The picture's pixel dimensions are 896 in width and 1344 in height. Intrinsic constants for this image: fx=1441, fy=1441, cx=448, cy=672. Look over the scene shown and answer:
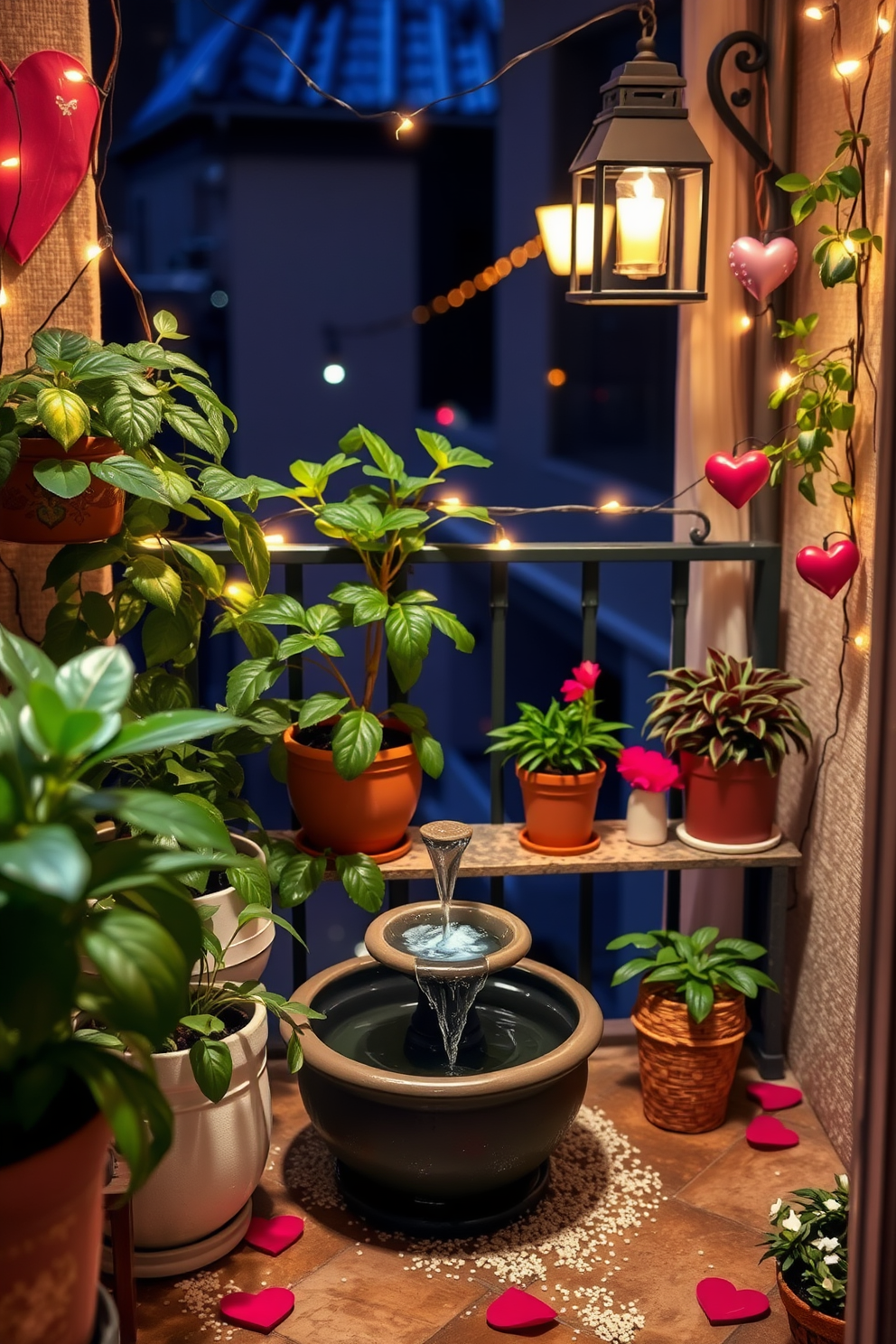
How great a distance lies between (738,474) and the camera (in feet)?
8.46

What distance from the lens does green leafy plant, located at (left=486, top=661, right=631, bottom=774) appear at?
2.62 m

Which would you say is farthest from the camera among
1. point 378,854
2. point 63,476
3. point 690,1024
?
point 378,854

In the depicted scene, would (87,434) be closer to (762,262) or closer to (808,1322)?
(762,262)

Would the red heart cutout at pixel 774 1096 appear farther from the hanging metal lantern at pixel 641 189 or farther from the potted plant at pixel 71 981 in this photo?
the potted plant at pixel 71 981

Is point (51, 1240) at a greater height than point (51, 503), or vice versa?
point (51, 503)

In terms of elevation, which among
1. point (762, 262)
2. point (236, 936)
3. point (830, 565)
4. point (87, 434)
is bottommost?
point (236, 936)

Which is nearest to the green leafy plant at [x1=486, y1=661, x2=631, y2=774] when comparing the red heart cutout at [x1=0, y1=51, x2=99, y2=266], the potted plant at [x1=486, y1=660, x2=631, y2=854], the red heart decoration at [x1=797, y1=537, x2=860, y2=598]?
the potted plant at [x1=486, y1=660, x2=631, y2=854]

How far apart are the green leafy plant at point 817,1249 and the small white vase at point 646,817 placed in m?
0.79

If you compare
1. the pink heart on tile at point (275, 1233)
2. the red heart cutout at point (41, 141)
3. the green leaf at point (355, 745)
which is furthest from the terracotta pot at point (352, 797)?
the red heart cutout at point (41, 141)

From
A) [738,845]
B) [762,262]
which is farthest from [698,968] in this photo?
[762,262]

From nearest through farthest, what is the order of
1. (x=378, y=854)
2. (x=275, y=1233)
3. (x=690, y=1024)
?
(x=275, y=1233) → (x=690, y=1024) → (x=378, y=854)

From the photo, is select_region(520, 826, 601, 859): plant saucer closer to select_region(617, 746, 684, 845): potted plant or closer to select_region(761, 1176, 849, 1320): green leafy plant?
select_region(617, 746, 684, 845): potted plant

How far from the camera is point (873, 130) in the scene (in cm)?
227

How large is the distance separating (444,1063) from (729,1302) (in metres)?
0.54
